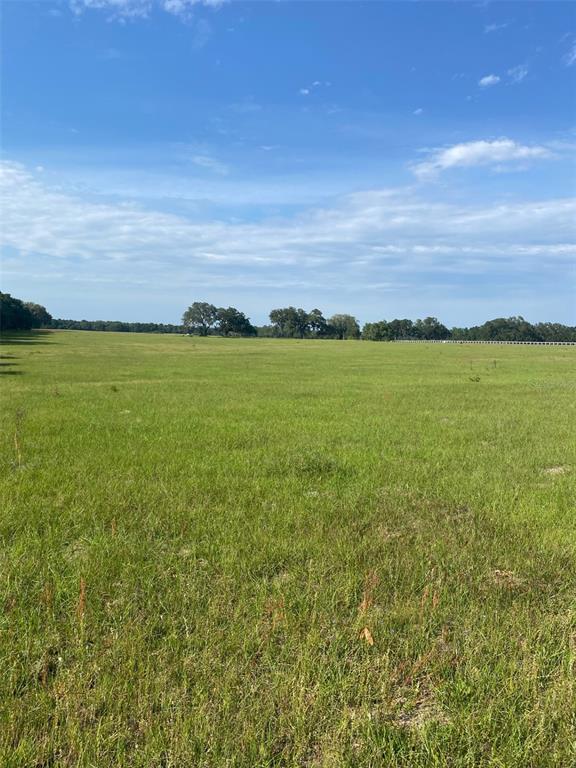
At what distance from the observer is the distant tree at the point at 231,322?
195 meters

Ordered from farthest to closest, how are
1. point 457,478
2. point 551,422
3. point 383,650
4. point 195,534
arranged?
1. point 551,422
2. point 457,478
3. point 195,534
4. point 383,650

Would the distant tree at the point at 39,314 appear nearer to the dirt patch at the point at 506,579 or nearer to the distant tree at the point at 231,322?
the distant tree at the point at 231,322

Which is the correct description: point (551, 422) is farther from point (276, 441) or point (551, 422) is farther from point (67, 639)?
point (67, 639)

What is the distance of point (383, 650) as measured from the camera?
3658mm

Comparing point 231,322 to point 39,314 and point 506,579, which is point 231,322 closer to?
point 39,314

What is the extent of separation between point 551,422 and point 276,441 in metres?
7.64

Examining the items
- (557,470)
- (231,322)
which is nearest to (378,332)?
(231,322)

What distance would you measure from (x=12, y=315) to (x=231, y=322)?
85398 mm

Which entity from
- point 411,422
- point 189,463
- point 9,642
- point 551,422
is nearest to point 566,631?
point 9,642

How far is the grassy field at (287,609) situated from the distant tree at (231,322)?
187517 mm

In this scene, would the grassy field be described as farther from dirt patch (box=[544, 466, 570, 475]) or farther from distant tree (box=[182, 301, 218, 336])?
distant tree (box=[182, 301, 218, 336])

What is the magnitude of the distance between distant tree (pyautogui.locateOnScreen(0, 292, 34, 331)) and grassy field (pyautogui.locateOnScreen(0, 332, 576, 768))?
127095mm

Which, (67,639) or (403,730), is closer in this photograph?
(403,730)

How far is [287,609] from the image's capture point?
4117 mm
